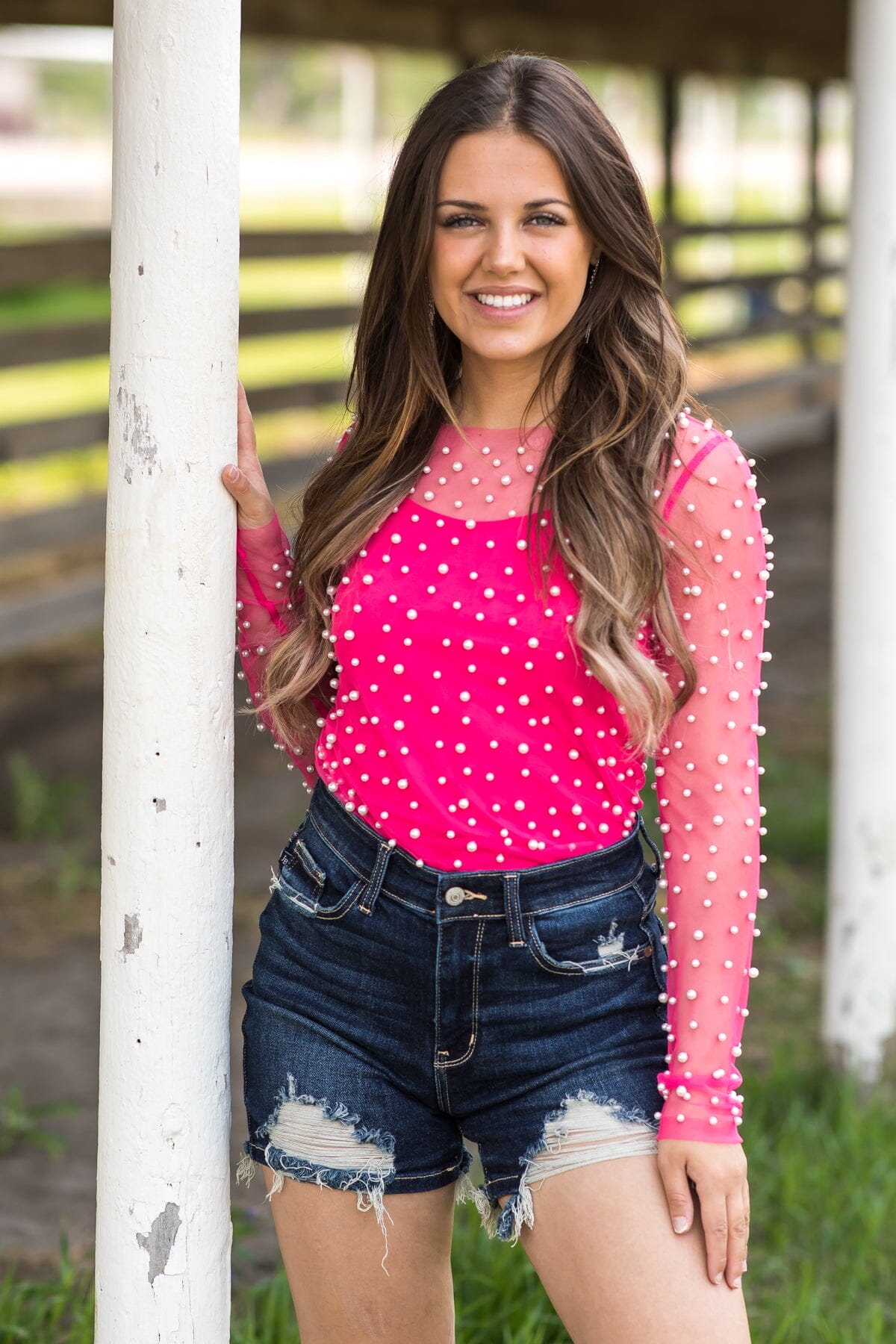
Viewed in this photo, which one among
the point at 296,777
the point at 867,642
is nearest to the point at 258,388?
the point at 296,777

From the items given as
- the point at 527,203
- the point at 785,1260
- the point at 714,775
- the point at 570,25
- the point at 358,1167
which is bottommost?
the point at 785,1260

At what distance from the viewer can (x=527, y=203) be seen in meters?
1.67

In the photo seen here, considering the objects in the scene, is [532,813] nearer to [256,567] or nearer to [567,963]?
[567,963]

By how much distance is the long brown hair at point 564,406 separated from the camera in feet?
5.34

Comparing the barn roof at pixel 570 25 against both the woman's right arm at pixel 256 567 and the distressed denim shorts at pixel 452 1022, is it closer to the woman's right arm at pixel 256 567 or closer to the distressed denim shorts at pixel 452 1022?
the woman's right arm at pixel 256 567

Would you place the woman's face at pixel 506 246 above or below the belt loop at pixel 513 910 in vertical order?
above

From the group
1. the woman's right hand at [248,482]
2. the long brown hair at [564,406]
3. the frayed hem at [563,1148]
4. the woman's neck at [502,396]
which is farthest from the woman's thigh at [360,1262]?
the woman's neck at [502,396]

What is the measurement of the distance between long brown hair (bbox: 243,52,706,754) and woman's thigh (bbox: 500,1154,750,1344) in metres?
0.44

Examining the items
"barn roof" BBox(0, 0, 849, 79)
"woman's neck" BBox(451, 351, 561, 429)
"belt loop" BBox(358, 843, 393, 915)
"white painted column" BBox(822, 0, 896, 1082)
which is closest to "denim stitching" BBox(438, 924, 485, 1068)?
"belt loop" BBox(358, 843, 393, 915)

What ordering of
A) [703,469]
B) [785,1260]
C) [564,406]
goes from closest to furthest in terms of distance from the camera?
[703,469] → [564,406] → [785,1260]

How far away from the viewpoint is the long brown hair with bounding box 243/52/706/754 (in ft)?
5.34

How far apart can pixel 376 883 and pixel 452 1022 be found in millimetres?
159

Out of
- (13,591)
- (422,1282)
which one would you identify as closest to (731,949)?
(422,1282)

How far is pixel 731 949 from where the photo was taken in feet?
5.37
